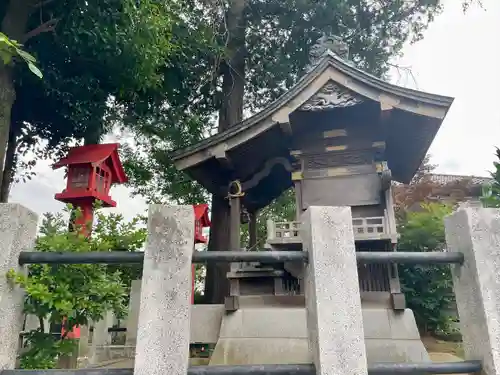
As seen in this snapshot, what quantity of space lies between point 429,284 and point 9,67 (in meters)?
10.2

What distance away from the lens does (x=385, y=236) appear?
17.9 ft

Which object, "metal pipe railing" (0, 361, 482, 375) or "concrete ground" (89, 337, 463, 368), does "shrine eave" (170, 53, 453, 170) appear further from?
"metal pipe railing" (0, 361, 482, 375)

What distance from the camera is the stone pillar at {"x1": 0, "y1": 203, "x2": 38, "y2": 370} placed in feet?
6.75

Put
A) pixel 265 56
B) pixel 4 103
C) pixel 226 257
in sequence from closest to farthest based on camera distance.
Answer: pixel 226 257
pixel 4 103
pixel 265 56

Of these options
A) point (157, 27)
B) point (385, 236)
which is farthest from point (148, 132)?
point (385, 236)

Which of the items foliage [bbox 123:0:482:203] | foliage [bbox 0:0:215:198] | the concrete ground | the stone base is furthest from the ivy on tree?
the stone base

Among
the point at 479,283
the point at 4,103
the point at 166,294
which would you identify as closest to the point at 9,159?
the point at 4,103

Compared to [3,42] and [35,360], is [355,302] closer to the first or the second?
[35,360]

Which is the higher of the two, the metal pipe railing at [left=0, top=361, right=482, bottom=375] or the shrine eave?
the shrine eave

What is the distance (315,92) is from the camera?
6.07m

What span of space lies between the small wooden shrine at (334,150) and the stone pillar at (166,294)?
3530 millimetres

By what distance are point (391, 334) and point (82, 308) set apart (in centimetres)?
430

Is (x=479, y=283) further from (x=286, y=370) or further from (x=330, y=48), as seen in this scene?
(x=330, y=48)

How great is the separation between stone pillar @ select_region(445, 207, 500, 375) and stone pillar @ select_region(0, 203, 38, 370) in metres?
2.52
